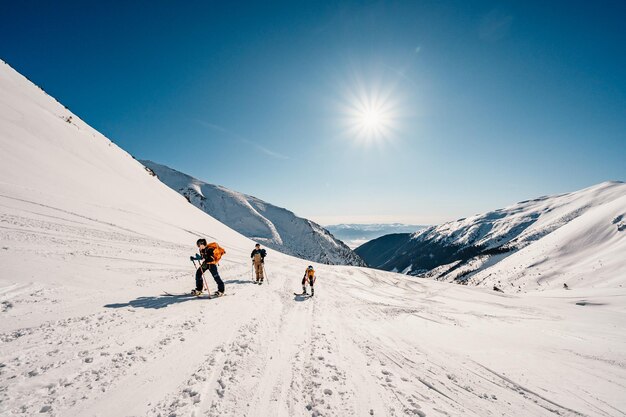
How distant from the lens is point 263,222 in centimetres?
12750

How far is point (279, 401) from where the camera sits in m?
4.29

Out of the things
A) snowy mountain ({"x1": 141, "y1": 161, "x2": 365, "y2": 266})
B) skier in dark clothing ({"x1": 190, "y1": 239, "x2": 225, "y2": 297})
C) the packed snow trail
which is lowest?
the packed snow trail

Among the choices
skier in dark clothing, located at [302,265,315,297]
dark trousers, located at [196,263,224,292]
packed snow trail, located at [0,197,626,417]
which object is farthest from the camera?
skier in dark clothing, located at [302,265,315,297]

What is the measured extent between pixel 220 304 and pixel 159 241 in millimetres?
9332

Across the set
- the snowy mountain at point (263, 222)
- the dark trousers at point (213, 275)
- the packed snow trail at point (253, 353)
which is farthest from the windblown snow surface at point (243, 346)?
the snowy mountain at point (263, 222)

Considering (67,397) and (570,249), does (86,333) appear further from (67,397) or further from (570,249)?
(570,249)

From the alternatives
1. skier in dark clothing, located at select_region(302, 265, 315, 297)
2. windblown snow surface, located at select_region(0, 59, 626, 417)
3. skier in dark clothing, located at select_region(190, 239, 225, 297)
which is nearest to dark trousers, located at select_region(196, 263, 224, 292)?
skier in dark clothing, located at select_region(190, 239, 225, 297)

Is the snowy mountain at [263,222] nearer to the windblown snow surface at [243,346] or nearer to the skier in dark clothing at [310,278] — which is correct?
the skier in dark clothing at [310,278]

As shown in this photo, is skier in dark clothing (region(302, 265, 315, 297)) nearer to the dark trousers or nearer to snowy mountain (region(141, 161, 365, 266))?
the dark trousers

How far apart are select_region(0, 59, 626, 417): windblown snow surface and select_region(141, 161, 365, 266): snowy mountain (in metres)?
95.9

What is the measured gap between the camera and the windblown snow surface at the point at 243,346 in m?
4.20

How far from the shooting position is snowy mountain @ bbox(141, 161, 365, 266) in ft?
379

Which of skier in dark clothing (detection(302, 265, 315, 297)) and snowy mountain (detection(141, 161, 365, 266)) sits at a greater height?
snowy mountain (detection(141, 161, 365, 266))

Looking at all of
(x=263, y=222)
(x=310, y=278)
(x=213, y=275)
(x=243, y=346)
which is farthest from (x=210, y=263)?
(x=263, y=222)
